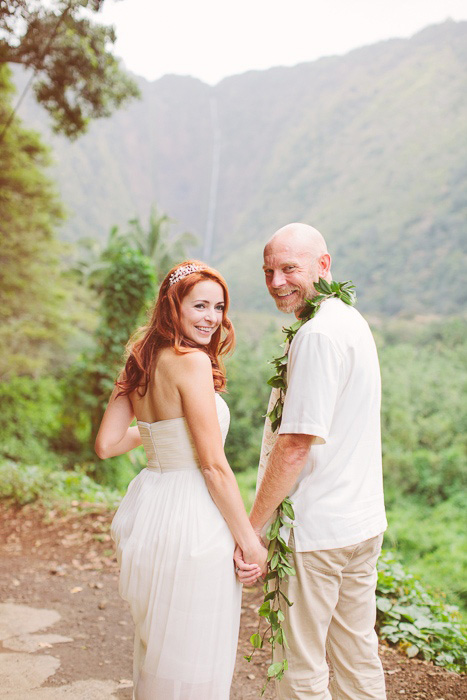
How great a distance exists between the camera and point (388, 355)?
38.0 m

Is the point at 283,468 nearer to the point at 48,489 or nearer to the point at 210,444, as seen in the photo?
the point at 210,444

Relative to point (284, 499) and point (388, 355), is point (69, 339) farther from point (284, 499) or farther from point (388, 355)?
point (284, 499)

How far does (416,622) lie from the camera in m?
3.90

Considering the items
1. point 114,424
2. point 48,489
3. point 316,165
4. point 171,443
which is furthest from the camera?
point 316,165

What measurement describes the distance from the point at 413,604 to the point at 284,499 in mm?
2477

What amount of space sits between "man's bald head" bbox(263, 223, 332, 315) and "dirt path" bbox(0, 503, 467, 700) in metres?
2.25

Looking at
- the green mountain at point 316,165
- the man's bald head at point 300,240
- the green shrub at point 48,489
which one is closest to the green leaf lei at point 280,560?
the man's bald head at point 300,240

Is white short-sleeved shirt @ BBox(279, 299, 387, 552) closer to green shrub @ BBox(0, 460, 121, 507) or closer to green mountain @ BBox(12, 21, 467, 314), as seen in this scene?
green shrub @ BBox(0, 460, 121, 507)

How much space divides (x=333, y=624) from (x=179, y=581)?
685mm

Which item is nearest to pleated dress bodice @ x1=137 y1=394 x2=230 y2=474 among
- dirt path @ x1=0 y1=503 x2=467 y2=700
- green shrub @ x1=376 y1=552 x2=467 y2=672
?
dirt path @ x1=0 y1=503 x2=467 y2=700

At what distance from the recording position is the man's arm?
219 centimetres

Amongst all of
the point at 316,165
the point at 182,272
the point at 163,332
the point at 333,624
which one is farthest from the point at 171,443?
the point at 316,165

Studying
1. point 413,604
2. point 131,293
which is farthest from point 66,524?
point 131,293

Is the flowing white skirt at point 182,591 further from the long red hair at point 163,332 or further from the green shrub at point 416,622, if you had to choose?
the green shrub at point 416,622
